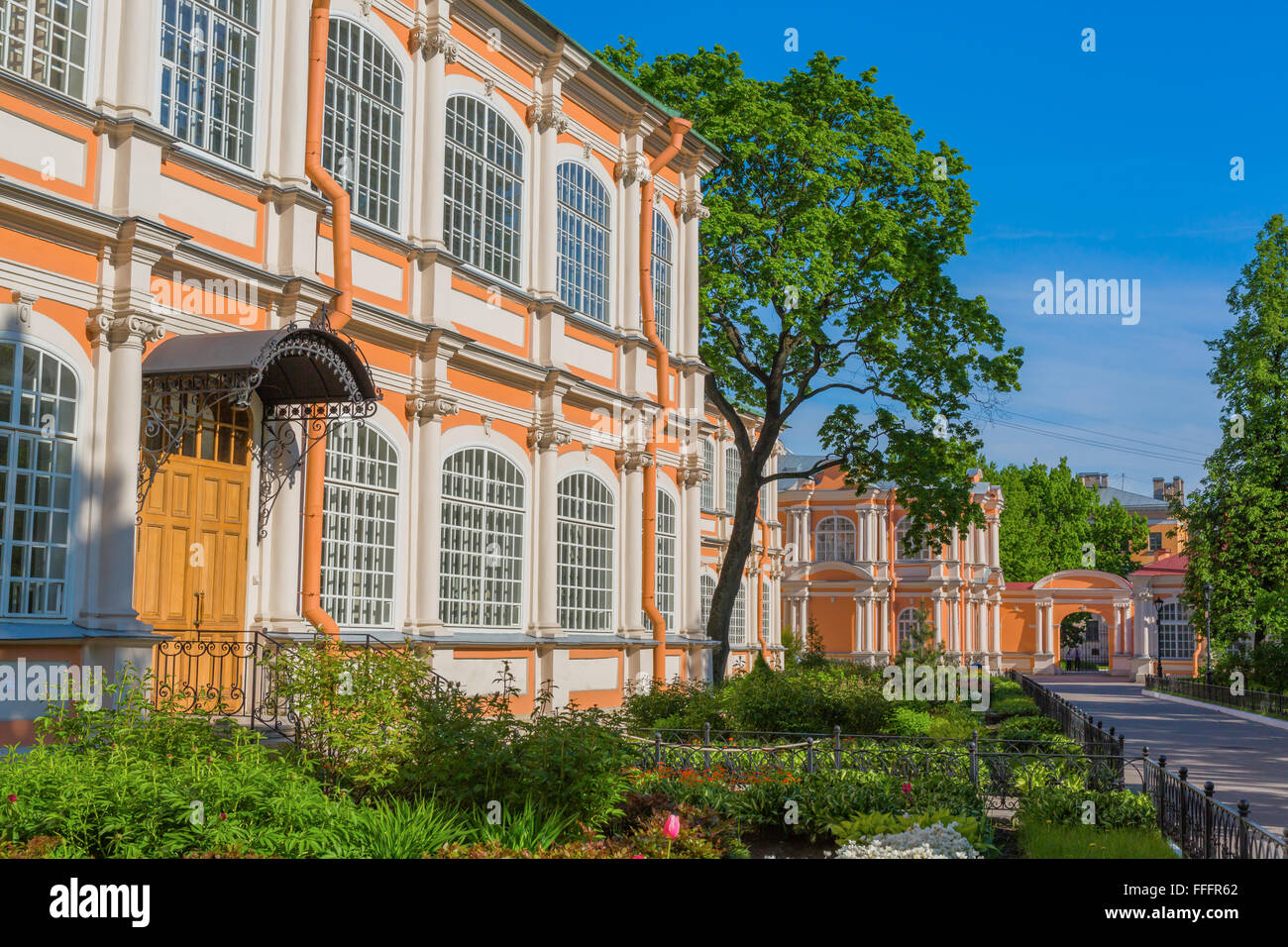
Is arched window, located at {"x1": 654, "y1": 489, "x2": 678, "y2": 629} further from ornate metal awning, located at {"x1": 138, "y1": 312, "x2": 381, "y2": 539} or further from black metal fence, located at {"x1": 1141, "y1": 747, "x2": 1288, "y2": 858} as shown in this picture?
black metal fence, located at {"x1": 1141, "y1": 747, "x2": 1288, "y2": 858}

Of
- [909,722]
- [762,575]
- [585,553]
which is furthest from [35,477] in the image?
[762,575]

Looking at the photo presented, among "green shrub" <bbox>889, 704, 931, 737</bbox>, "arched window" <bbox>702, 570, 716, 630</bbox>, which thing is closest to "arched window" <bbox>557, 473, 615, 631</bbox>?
"green shrub" <bbox>889, 704, 931, 737</bbox>

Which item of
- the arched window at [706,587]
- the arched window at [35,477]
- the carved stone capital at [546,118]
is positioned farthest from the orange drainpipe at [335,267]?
the arched window at [706,587]

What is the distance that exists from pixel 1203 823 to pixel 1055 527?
7407 cm

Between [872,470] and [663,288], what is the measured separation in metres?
8.08

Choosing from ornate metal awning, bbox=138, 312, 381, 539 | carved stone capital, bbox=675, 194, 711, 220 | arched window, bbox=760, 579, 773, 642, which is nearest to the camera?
ornate metal awning, bbox=138, 312, 381, 539

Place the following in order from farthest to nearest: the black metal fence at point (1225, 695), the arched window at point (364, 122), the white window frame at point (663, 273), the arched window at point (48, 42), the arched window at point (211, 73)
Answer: the black metal fence at point (1225, 695)
the white window frame at point (663, 273)
the arched window at point (364, 122)
the arched window at point (211, 73)
the arched window at point (48, 42)

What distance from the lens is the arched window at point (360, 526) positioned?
48.3 feet

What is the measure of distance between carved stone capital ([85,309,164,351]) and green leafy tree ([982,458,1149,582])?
67.9 metres

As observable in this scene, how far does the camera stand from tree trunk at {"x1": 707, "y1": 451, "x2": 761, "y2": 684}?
91.0 feet

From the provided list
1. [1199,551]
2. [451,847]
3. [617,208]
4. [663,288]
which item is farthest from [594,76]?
[1199,551]

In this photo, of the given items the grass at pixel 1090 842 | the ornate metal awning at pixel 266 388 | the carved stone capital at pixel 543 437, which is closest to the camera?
the grass at pixel 1090 842

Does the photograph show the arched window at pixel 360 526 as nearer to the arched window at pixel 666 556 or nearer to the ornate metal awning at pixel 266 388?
the ornate metal awning at pixel 266 388

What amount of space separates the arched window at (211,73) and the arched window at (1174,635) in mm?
59070
